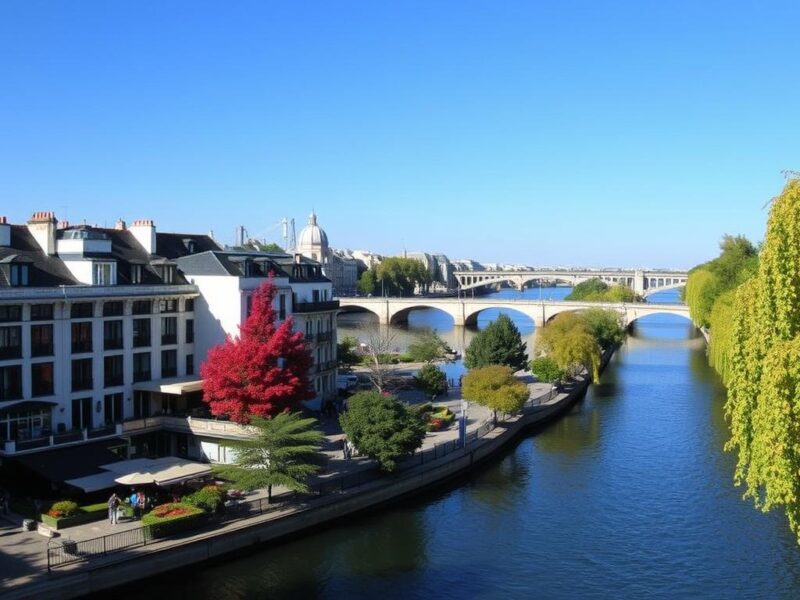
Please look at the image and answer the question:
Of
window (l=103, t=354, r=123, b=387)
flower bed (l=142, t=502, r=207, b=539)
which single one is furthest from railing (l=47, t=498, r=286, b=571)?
window (l=103, t=354, r=123, b=387)

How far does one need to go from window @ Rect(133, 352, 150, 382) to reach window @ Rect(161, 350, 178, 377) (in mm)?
1014

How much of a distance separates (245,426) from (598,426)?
28192 mm

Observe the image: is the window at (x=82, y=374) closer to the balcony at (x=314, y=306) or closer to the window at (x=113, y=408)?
the window at (x=113, y=408)

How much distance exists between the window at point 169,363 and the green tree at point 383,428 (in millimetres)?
10143

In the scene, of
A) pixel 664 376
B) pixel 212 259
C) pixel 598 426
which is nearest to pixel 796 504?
pixel 212 259

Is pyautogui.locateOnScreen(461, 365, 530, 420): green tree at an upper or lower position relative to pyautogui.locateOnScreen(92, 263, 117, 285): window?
lower

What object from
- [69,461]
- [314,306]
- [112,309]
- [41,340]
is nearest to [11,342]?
[41,340]

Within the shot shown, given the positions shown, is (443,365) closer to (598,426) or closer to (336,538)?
(598,426)

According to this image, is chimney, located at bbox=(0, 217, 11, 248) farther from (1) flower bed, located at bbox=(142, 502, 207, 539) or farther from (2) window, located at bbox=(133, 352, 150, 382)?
(1) flower bed, located at bbox=(142, 502, 207, 539)

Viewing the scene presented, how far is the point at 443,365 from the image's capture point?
8712 centimetres

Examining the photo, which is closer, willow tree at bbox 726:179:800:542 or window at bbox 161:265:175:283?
willow tree at bbox 726:179:800:542

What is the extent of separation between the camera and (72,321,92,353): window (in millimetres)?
36938

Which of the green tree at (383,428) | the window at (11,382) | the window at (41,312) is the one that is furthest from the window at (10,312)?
the green tree at (383,428)

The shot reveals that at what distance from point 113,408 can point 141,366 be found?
2575mm
